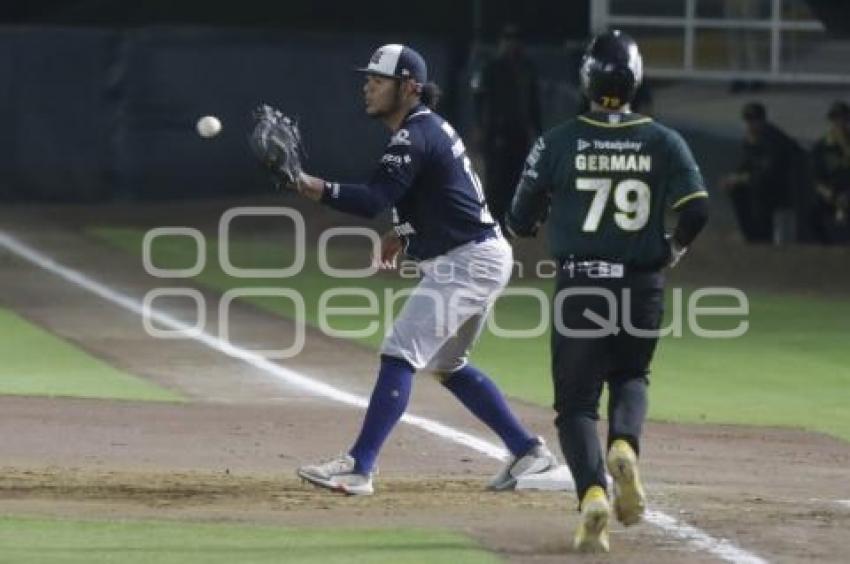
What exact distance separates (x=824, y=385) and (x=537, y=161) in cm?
647

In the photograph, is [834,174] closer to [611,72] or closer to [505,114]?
[505,114]

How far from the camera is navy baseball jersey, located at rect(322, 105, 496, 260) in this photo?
9219mm

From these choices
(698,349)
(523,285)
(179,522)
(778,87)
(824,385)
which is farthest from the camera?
(778,87)

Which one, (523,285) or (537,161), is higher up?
(537,161)

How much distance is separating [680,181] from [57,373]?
22.1 ft

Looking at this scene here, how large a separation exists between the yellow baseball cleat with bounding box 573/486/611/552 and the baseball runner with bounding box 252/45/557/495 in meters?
1.43

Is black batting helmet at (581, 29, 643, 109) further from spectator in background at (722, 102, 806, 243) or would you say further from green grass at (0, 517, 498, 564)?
spectator in background at (722, 102, 806, 243)

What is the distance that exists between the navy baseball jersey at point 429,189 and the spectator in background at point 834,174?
12.0 metres

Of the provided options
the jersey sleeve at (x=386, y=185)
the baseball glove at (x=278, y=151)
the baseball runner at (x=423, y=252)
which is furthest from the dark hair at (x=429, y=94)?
the baseball glove at (x=278, y=151)

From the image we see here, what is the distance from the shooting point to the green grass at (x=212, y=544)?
789 centimetres

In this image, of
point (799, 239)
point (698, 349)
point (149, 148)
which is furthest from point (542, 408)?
point (149, 148)

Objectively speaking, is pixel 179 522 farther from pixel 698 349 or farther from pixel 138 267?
pixel 138 267

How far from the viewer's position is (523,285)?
19453mm

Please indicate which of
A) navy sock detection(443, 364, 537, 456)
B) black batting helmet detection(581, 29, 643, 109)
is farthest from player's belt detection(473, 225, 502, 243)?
black batting helmet detection(581, 29, 643, 109)
